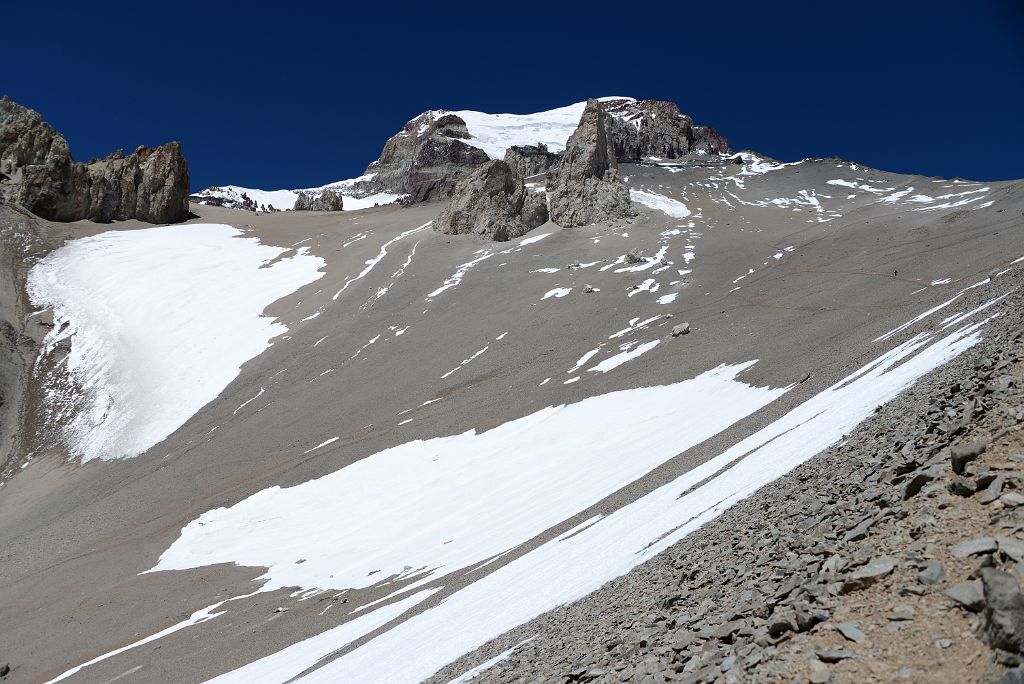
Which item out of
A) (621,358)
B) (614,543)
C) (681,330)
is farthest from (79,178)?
(614,543)

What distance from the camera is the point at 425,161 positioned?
143 meters

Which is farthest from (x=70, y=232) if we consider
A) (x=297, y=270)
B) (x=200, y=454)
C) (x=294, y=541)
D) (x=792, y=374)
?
(x=792, y=374)

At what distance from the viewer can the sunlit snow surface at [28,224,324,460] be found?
42.2m

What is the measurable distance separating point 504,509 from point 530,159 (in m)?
101

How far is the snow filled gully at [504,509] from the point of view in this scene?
12.0 m

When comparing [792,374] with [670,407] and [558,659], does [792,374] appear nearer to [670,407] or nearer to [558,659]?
[670,407]

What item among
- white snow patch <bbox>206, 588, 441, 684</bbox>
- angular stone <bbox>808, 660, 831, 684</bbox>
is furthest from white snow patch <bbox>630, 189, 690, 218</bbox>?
angular stone <bbox>808, 660, 831, 684</bbox>

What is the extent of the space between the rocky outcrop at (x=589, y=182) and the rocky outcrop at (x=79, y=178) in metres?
50.0

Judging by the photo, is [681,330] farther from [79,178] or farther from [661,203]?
[79,178]

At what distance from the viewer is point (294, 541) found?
80.7 ft

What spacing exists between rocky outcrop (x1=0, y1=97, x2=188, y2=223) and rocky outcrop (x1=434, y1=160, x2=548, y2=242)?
4076 cm

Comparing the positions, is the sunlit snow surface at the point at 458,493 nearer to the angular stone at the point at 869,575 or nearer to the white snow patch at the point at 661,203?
the angular stone at the point at 869,575

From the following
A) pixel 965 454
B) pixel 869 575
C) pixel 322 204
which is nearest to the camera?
pixel 869 575

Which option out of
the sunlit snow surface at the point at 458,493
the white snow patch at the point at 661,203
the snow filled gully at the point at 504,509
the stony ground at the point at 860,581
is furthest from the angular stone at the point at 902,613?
the white snow patch at the point at 661,203
